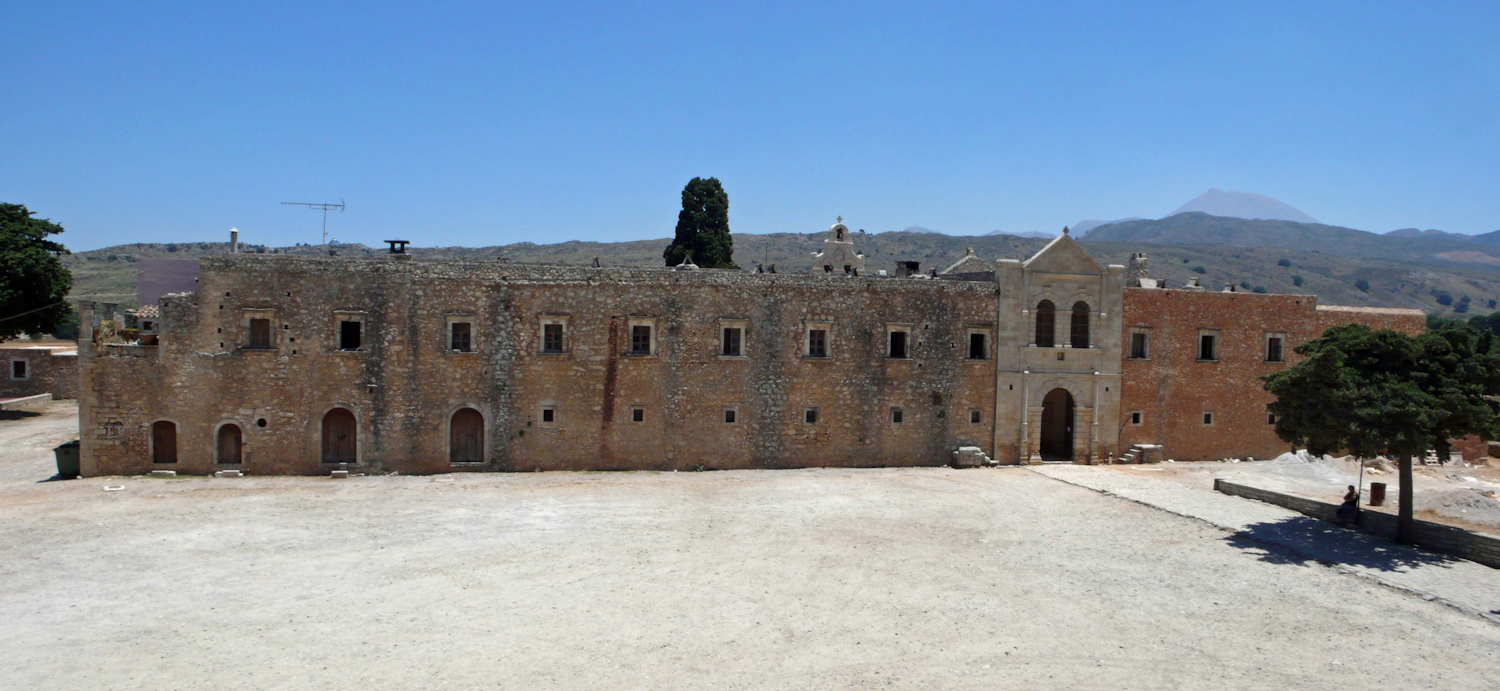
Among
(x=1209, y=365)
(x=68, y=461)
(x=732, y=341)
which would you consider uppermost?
(x=732, y=341)

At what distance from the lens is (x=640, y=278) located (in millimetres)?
25344

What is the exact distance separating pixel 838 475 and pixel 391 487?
500 inches

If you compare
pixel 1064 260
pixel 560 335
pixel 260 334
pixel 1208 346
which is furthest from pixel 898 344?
pixel 260 334

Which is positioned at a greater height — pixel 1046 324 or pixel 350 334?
pixel 1046 324

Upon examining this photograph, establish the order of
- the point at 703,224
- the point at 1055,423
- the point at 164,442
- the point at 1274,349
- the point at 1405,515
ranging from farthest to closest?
the point at 703,224
the point at 1055,423
the point at 1274,349
the point at 164,442
the point at 1405,515

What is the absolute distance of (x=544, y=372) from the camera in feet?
81.2

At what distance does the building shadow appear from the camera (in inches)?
676

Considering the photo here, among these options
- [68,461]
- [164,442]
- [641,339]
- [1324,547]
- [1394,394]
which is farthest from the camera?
[641,339]

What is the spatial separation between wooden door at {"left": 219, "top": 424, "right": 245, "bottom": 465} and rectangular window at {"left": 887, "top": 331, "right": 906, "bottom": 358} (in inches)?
764

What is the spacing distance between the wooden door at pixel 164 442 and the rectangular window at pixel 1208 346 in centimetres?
3245

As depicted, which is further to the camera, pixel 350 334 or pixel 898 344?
pixel 898 344

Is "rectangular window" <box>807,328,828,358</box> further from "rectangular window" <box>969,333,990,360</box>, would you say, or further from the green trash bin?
the green trash bin

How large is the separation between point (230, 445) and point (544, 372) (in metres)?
8.85

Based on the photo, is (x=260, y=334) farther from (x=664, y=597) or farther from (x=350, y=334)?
(x=664, y=597)
